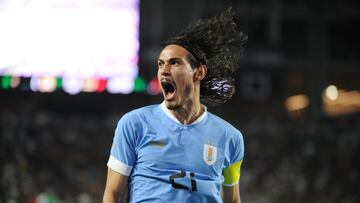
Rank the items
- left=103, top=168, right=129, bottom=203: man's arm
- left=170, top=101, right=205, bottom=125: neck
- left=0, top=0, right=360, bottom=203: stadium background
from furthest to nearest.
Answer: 1. left=0, top=0, right=360, bottom=203: stadium background
2. left=170, top=101, right=205, bottom=125: neck
3. left=103, top=168, right=129, bottom=203: man's arm

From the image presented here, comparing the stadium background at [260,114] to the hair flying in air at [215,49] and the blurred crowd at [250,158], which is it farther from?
the hair flying in air at [215,49]

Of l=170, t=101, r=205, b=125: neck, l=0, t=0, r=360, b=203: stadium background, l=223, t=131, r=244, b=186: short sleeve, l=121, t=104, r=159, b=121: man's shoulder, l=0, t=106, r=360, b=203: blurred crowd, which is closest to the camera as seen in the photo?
l=121, t=104, r=159, b=121: man's shoulder

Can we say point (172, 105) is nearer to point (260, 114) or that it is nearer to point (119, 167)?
point (119, 167)

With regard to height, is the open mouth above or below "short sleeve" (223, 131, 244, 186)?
above

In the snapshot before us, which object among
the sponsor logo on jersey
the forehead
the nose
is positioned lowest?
the sponsor logo on jersey

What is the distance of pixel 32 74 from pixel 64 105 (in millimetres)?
2244

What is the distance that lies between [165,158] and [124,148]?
20cm

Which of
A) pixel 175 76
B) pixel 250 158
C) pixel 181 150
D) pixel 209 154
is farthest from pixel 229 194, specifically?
pixel 250 158

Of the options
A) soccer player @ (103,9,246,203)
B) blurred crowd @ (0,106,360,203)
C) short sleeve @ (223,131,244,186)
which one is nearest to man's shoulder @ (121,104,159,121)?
soccer player @ (103,9,246,203)

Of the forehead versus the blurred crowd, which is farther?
the blurred crowd

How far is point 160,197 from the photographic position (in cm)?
333

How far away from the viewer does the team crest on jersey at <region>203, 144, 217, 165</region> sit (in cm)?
346

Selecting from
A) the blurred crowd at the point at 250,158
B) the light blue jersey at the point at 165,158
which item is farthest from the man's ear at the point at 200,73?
the blurred crowd at the point at 250,158

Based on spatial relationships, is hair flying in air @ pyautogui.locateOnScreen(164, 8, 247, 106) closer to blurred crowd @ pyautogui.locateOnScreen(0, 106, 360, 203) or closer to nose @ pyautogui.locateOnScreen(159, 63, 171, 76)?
nose @ pyautogui.locateOnScreen(159, 63, 171, 76)
